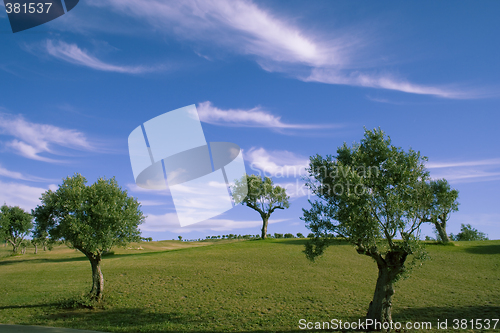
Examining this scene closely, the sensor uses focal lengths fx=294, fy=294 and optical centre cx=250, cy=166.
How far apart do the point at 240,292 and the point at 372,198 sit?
15.1 m

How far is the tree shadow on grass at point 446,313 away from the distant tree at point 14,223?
235ft

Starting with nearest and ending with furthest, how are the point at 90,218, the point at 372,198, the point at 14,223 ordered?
the point at 372,198
the point at 90,218
the point at 14,223

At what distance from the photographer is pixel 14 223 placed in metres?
61.8

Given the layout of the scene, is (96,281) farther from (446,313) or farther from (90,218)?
(446,313)

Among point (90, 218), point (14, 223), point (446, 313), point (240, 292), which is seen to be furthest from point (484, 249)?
point (14, 223)

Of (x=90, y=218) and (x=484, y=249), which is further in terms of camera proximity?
(x=484, y=249)

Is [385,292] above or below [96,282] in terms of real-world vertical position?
above

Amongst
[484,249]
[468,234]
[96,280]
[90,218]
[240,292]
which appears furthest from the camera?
[468,234]

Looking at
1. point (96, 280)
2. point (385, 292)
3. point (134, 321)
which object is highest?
point (385, 292)

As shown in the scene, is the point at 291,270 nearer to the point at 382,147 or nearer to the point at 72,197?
the point at 382,147

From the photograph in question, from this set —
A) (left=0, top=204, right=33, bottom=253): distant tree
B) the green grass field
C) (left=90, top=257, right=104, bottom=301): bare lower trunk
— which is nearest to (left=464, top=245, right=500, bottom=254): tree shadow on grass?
the green grass field

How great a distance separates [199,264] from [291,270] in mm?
11797

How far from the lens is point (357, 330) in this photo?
17.1 metres

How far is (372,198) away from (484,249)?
136 ft
